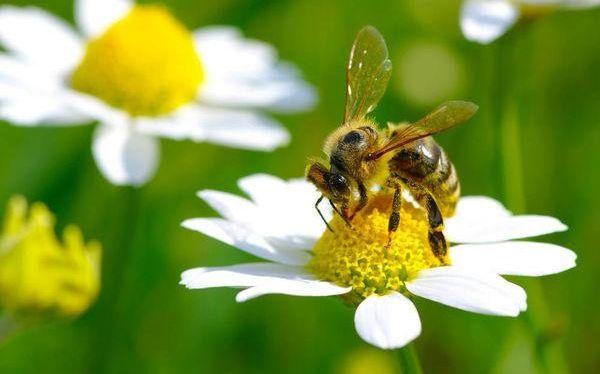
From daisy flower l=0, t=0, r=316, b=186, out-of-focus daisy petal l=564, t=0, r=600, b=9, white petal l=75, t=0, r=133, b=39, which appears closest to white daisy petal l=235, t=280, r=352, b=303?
daisy flower l=0, t=0, r=316, b=186

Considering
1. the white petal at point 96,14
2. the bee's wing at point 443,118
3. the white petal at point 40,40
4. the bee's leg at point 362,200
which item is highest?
the white petal at point 96,14

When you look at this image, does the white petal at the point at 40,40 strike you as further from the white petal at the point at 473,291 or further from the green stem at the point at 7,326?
the white petal at the point at 473,291

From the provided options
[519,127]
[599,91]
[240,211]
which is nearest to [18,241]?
[240,211]

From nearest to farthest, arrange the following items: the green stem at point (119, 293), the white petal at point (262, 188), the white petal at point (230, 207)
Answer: the white petal at point (230, 207)
the white petal at point (262, 188)
the green stem at point (119, 293)

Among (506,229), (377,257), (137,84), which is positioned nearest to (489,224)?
(506,229)

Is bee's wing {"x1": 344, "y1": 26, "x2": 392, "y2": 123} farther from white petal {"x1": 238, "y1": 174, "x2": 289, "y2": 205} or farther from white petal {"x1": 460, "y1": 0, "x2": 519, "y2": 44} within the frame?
white petal {"x1": 460, "y1": 0, "x2": 519, "y2": 44}

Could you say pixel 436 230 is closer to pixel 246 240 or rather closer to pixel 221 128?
pixel 246 240

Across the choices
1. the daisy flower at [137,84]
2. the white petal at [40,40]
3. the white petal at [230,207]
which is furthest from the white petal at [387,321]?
the white petal at [40,40]

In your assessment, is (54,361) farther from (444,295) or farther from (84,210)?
(444,295)
